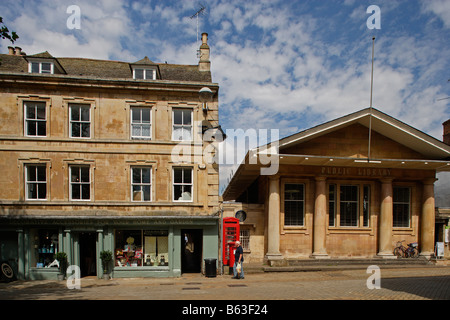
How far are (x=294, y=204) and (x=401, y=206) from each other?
7.08 metres

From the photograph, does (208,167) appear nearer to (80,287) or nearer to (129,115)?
(129,115)

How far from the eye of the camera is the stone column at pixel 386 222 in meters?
17.5

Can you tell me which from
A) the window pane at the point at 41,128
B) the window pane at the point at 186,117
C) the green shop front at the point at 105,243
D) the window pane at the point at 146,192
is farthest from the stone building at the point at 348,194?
the window pane at the point at 41,128

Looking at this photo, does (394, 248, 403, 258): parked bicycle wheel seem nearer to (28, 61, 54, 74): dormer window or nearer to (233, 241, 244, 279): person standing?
(233, 241, 244, 279): person standing

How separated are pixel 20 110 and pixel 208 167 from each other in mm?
10097

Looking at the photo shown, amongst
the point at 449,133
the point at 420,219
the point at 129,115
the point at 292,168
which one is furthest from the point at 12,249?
the point at 449,133

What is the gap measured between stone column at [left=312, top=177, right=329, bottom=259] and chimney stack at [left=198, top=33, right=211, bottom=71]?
9360mm

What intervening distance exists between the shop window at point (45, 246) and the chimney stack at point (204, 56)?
1218 cm

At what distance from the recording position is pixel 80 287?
513 inches

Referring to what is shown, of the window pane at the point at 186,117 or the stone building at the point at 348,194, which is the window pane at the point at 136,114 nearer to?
the window pane at the point at 186,117

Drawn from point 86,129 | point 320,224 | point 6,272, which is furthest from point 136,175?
point 320,224

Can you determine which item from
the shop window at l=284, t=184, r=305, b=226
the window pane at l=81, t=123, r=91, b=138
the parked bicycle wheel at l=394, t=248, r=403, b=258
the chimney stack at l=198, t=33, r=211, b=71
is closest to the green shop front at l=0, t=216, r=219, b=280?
the window pane at l=81, t=123, r=91, b=138

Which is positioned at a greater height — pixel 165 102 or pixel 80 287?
pixel 165 102

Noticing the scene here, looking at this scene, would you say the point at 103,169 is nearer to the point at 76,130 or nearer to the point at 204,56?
the point at 76,130
